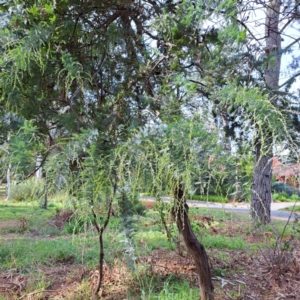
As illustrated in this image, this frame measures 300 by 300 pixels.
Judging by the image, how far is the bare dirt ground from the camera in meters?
2.35

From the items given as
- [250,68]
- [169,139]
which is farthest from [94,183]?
[250,68]

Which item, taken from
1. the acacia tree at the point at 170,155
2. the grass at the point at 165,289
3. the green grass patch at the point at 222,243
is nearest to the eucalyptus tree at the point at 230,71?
the acacia tree at the point at 170,155

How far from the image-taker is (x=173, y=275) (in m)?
2.66

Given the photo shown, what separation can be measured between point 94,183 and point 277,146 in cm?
63

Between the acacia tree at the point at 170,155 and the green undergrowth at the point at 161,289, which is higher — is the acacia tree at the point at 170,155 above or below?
above

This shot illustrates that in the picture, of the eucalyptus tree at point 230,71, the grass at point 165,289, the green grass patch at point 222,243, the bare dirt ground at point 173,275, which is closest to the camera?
the eucalyptus tree at point 230,71

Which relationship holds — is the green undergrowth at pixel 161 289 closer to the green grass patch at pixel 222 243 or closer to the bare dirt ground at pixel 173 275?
the bare dirt ground at pixel 173 275

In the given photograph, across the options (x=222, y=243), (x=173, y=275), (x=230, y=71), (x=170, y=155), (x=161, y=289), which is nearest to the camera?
(x=170, y=155)

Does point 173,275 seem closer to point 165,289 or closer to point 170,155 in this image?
point 165,289

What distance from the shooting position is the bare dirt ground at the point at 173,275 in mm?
2348

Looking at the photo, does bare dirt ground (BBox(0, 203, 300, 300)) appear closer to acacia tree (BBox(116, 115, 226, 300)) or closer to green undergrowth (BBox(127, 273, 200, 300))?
green undergrowth (BBox(127, 273, 200, 300))

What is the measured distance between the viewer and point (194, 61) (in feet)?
6.73

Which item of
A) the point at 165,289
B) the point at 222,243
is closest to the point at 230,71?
the point at 165,289

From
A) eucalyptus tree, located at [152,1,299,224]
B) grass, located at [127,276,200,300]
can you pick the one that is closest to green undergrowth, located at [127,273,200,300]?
grass, located at [127,276,200,300]
